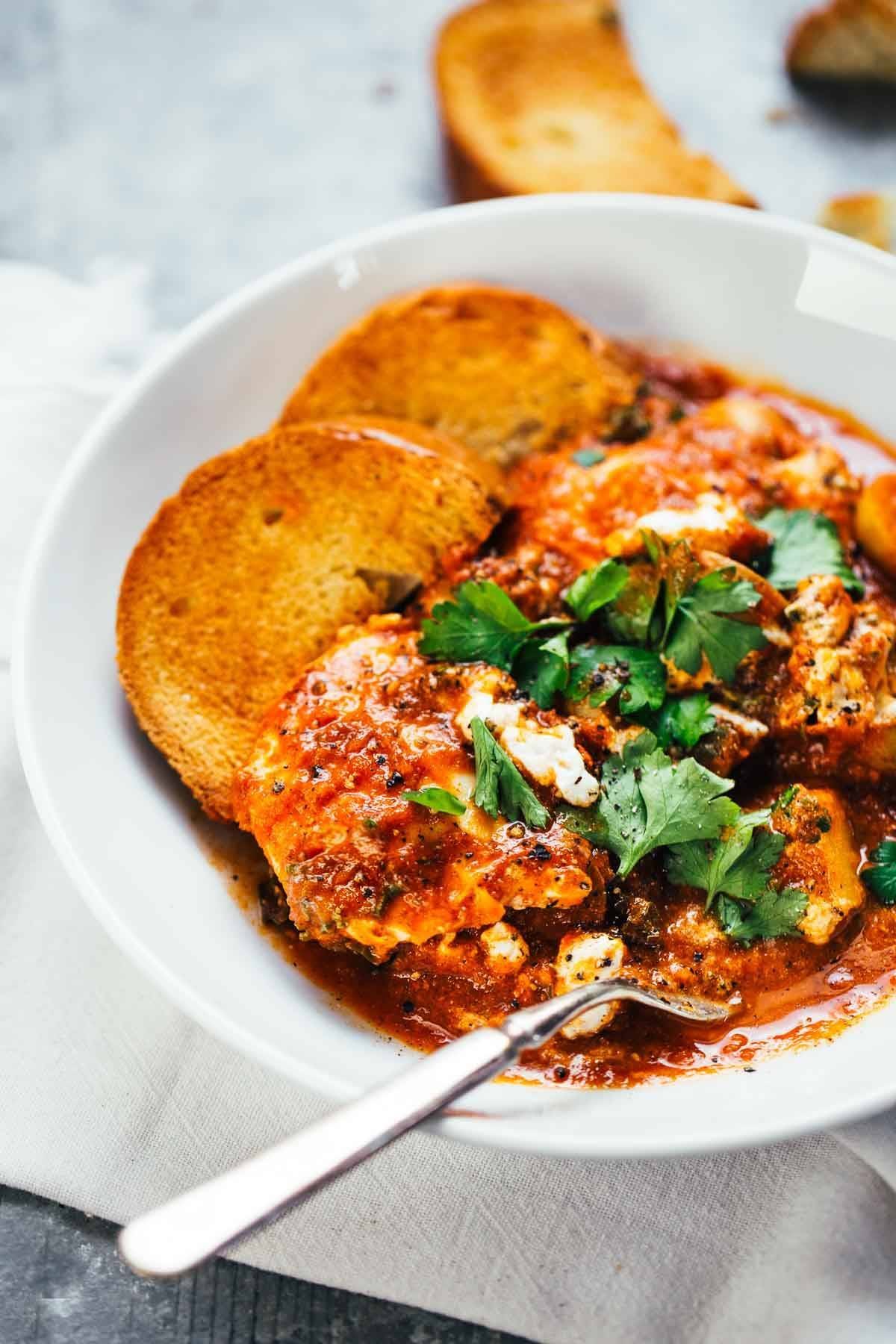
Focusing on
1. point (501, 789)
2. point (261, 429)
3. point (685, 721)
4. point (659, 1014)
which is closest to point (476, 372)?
point (261, 429)

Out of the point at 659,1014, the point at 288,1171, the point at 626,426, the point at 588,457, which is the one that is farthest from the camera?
the point at 626,426

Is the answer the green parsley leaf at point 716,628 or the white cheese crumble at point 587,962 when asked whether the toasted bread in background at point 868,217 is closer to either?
the green parsley leaf at point 716,628

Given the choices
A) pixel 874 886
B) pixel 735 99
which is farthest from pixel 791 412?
pixel 735 99

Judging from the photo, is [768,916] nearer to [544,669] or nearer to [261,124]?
[544,669]

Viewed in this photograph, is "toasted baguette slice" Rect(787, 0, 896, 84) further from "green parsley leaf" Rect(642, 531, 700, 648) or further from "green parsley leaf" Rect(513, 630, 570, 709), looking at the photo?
"green parsley leaf" Rect(513, 630, 570, 709)

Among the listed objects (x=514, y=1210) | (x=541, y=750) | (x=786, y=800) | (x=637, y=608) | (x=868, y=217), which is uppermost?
(x=868, y=217)

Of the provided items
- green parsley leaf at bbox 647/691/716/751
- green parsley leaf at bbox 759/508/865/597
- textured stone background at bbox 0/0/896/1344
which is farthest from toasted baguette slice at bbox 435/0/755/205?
green parsley leaf at bbox 647/691/716/751
